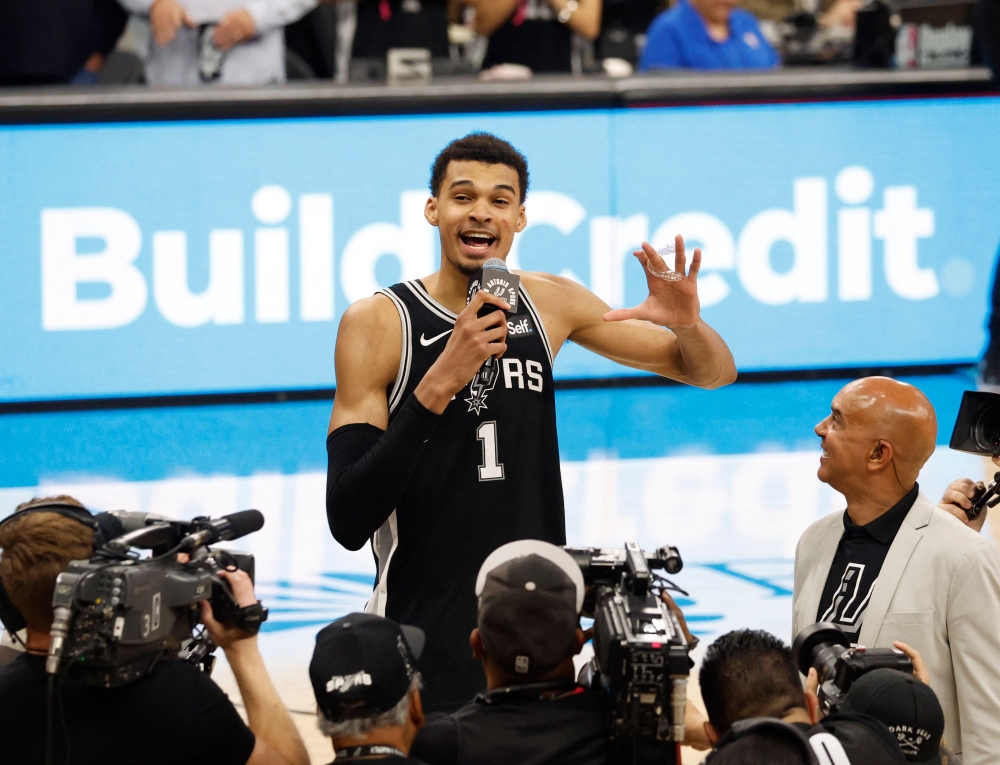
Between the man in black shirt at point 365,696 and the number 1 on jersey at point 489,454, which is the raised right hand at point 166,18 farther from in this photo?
the man in black shirt at point 365,696

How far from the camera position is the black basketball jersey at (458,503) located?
3.17 meters

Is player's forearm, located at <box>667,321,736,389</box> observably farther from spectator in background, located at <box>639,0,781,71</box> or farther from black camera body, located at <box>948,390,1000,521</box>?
spectator in background, located at <box>639,0,781,71</box>

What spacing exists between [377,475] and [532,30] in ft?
25.9

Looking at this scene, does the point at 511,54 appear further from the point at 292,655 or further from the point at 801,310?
the point at 292,655

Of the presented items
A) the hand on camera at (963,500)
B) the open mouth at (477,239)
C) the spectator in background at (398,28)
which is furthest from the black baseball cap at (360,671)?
the spectator in background at (398,28)

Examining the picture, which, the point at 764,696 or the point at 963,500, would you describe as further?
the point at 963,500

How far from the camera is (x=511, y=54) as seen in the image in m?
10.2

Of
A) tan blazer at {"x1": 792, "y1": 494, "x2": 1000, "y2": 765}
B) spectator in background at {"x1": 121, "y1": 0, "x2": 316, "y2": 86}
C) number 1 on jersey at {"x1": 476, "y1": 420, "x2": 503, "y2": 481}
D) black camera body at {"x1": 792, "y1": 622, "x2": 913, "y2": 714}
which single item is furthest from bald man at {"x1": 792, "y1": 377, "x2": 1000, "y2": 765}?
spectator in background at {"x1": 121, "y1": 0, "x2": 316, "y2": 86}

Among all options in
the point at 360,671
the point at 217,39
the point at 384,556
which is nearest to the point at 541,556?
the point at 360,671

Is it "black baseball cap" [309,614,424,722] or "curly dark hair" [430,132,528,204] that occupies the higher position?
"curly dark hair" [430,132,528,204]

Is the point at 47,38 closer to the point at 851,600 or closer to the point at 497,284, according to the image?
the point at 497,284

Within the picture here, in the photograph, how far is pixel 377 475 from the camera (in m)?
3.00

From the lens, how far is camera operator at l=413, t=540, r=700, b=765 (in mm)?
Result: 2410

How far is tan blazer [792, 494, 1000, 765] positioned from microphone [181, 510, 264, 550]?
154 cm
